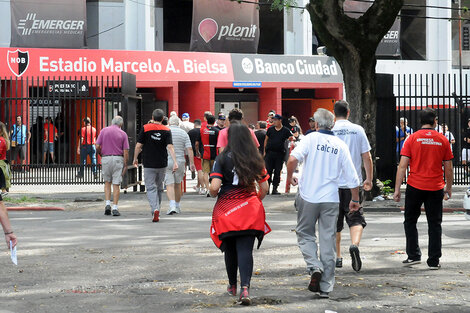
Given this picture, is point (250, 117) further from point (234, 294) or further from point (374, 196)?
point (234, 294)

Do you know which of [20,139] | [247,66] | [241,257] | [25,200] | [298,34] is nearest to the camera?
[241,257]

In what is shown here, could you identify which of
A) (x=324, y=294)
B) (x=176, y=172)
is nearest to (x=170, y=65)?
(x=176, y=172)

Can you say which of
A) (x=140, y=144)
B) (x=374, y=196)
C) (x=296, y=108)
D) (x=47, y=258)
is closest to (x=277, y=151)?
(x=374, y=196)

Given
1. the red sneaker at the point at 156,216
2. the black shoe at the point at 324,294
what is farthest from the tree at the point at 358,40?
the black shoe at the point at 324,294

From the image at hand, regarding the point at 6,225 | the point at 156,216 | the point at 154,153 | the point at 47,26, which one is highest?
the point at 47,26

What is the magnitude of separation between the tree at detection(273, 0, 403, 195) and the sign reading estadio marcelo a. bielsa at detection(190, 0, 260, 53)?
18125 millimetres

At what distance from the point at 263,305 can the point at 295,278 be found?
59.3 inches

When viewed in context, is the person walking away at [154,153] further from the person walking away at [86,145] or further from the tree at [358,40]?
the person walking away at [86,145]

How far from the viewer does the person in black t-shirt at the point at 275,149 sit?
2016cm

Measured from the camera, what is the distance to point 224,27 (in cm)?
3669

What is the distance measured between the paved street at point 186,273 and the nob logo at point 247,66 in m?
21.1

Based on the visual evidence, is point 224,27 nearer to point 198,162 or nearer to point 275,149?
point 275,149

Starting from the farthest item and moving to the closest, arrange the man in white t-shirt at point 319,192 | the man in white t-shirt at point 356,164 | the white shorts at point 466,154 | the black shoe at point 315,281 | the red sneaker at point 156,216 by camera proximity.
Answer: the white shorts at point 466,154, the red sneaker at point 156,216, the man in white t-shirt at point 356,164, the man in white t-shirt at point 319,192, the black shoe at point 315,281

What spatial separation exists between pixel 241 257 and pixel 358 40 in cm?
1087
